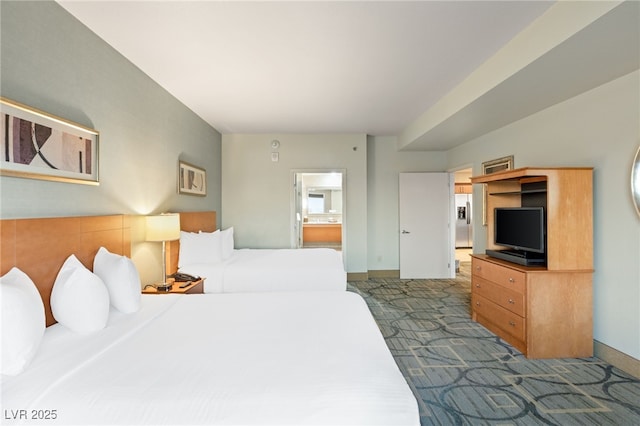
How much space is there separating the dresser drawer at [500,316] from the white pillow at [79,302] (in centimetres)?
340

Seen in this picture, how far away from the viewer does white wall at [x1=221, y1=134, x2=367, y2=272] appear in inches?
222

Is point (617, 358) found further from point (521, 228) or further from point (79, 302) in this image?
point (79, 302)

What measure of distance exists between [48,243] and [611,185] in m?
4.40

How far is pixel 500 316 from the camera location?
3127mm

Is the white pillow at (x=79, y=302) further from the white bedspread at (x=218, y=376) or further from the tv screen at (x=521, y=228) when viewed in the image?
the tv screen at (x=521, y=228)

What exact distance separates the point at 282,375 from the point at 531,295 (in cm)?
257

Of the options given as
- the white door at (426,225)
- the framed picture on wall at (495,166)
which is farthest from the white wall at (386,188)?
the framed picture on wall at (495,166)

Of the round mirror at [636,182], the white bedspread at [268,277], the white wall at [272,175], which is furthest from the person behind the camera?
the white wall at [272,175]

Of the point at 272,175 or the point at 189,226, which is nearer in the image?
the point at 189,226

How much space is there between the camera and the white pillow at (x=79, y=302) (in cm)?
169

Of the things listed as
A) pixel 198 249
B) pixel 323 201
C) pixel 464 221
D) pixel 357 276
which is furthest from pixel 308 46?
pixel 464 221

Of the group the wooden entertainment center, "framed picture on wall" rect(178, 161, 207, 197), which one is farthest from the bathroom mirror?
the wooden entertainment center

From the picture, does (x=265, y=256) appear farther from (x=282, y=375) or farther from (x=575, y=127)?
(x=575, y=127)

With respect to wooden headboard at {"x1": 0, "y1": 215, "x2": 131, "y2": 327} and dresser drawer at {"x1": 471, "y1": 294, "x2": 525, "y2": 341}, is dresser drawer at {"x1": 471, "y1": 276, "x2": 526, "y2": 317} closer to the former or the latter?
dresser drawer at {"x1": 471, "y1": 294, "x2": 525, "y2": 341}
